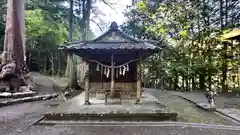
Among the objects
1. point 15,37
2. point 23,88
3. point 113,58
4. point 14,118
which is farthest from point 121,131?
point 15,37

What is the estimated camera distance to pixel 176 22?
13.2 meters

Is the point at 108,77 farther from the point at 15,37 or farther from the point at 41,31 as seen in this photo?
the point at 41,31

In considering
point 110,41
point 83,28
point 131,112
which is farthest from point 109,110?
point 83,28

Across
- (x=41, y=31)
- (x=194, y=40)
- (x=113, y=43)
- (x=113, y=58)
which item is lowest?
(x=113, y=58)

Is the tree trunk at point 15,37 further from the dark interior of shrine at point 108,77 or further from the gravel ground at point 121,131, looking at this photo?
the gravel ground at point 121,131

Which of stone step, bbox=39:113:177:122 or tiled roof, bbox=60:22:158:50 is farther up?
tiled roof, bbox=60:22:158:50

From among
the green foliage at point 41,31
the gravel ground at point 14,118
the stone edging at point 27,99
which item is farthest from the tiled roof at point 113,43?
the green foliage at point 41,31

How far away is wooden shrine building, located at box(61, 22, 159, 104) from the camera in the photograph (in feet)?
22.7

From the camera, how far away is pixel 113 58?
7621 mm

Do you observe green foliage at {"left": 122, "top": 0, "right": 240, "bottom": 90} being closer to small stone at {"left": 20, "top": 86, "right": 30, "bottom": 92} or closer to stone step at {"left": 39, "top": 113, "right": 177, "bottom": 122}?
stone step at {"left": 39, "top": 113, "right": 177, "bottom": 122}

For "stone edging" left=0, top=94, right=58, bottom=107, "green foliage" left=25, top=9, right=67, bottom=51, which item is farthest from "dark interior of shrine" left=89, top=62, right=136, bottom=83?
"green foliage" left=25, top=9, right=67, bottom=51

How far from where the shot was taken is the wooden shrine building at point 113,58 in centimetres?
693

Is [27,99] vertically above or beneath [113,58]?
beneath

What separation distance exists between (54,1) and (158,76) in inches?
374
